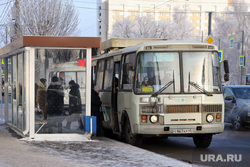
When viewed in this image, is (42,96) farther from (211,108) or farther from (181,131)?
(211,108)

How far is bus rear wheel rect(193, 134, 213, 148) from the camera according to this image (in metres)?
12.6

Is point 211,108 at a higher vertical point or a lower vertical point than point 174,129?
higher

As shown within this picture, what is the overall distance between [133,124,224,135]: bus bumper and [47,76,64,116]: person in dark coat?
2.00 m

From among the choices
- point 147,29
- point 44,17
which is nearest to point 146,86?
point 44,17

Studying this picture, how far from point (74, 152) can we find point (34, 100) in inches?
105

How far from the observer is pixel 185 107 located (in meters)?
12.0

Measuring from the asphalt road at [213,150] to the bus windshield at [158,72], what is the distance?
1.56 metres

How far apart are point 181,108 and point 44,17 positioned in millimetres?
24891

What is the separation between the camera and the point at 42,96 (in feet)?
40.9

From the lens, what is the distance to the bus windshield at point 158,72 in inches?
477

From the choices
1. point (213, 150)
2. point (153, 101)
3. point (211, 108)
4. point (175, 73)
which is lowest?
point (213, 150)

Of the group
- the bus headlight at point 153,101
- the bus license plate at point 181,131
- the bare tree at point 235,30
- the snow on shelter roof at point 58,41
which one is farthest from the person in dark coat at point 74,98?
the bare tree at point 235,30

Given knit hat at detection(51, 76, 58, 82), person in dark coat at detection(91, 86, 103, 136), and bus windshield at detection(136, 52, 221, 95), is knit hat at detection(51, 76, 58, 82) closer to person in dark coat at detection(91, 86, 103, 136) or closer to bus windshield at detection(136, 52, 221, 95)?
person in dark coat at detection(91, 86, 103, 136)

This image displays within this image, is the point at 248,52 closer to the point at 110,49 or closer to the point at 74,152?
the point at 110,49
